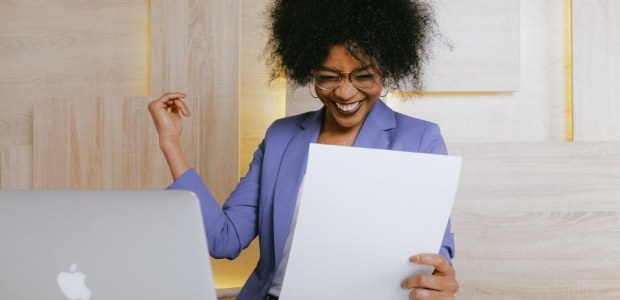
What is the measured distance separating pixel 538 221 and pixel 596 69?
1.93 ft

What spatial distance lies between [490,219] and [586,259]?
363mm

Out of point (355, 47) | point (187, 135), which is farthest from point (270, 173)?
point (187, 135)

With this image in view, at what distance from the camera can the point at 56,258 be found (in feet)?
2.94

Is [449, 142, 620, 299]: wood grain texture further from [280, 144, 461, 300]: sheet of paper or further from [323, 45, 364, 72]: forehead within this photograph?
[280, 144, 461, 300]: sheet of paper

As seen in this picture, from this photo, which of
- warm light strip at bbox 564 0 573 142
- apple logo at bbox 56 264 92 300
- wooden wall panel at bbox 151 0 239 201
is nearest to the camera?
apple logo at bbox 56 264 92 300

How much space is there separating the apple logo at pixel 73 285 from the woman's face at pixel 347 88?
3.14 feet

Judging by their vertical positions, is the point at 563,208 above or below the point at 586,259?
above

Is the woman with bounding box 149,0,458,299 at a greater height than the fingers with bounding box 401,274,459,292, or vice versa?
the woman with bounding box 149,0,458,299

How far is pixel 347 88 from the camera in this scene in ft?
5.63

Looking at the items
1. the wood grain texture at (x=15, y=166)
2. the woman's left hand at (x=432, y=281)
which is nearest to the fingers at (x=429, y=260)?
the woman's left hand at (x=432, y=281)

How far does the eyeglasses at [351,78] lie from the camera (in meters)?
1.73

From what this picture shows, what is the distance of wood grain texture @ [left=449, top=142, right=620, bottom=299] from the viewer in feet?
7.98

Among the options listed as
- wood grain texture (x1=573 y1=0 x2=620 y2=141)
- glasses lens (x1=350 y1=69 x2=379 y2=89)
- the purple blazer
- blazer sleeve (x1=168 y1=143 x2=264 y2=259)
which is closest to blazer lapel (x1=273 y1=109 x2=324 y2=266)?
the purple blazer

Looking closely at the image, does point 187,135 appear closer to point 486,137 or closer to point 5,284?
point 486,137
